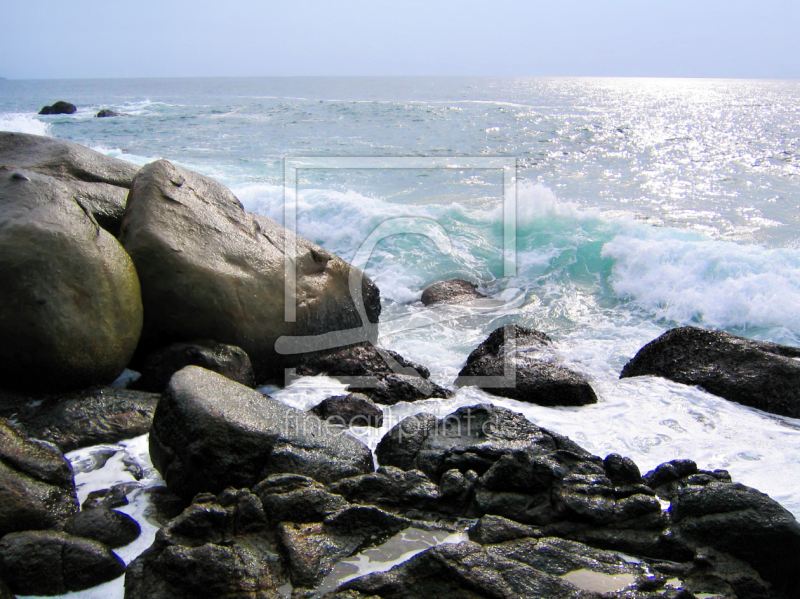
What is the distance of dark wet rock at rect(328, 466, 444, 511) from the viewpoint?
3.26 meters

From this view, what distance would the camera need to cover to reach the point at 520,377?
5.59 metres

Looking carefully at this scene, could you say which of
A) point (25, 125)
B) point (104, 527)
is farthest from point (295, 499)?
point (25, 125)

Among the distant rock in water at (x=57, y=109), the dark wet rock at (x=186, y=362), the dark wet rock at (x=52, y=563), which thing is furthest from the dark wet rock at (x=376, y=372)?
the distant rock in water at (x=57, y=109)

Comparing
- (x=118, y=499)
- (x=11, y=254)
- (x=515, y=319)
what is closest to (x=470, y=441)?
(x=118, y=499)

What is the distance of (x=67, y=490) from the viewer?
3.28 meters

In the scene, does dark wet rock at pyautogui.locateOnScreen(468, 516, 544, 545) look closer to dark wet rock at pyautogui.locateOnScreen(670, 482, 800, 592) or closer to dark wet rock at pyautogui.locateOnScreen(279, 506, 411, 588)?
dark wet rock at pyautogui.locateOnScreen(279, 506, 411, 588)

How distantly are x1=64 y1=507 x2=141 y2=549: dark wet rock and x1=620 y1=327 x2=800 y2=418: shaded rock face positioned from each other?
4911 mm

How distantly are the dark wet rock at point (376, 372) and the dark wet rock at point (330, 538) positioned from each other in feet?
7.33

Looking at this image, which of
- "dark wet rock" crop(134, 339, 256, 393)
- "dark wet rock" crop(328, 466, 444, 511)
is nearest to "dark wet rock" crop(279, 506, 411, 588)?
"dark wet rock" crop(328, 466, 444, 511)

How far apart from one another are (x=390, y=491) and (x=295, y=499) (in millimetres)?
529

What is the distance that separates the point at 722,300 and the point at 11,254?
8.49 metres

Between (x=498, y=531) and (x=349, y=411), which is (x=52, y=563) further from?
(x=349, y=411)

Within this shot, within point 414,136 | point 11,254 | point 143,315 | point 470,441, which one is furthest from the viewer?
point 414,136

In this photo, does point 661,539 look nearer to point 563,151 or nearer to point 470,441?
point 470,441
